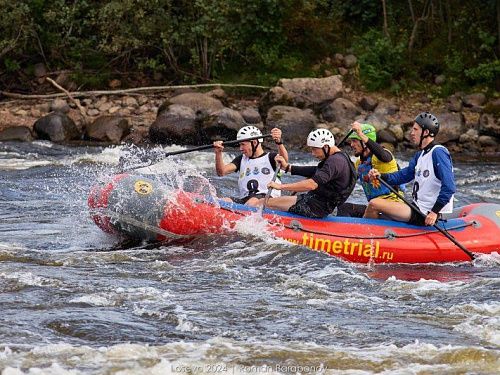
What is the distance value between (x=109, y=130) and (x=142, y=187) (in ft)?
37.4

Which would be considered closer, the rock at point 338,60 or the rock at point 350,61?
the rock at point 350,61

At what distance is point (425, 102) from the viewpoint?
76.3ft

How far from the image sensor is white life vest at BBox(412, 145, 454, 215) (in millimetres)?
Answer: 10266

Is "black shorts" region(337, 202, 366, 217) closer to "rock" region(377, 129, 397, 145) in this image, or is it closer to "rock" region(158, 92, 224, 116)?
"rock" region(377, 129, 397, 145)

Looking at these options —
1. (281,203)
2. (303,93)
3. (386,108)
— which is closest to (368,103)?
(386,108)

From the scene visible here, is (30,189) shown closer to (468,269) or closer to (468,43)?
(468,269)

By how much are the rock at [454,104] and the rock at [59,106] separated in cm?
930

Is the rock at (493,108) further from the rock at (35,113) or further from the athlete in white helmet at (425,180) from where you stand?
the athlete in white helmet at (425,180)

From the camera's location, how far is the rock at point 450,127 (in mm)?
21156

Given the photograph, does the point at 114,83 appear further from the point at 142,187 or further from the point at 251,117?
the point at 142,187

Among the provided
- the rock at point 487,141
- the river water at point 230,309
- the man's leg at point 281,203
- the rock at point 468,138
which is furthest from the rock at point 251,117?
the man's leg at point 281,203

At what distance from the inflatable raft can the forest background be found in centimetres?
1325

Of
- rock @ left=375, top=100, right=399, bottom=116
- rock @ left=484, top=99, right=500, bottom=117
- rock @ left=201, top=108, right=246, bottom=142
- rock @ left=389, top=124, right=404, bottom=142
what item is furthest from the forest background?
rock @ left=201, top=108, right=246, bottom=142

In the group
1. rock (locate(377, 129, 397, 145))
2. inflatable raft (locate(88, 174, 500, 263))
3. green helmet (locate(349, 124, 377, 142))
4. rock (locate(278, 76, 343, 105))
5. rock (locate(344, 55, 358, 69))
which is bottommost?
inflatable raft (locate(88, 174, 500, 263))
